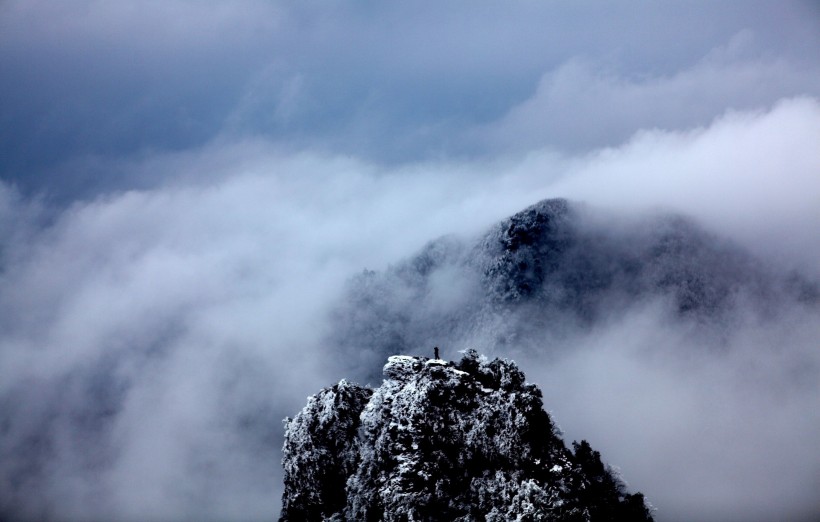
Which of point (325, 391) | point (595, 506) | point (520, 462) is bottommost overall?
point (595, 506)

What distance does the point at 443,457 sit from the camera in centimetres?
6956

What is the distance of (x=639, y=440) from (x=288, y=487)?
140m

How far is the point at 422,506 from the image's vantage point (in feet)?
219

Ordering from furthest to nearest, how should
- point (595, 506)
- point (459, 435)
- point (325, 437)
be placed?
point (325, 437) → point (459, 435) → point (595, 506)

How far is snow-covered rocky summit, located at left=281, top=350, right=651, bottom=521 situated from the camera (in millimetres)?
66125

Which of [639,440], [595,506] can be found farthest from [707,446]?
[595,506]

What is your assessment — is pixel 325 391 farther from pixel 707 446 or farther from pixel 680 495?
pixel 707 446

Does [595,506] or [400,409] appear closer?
[595,506]

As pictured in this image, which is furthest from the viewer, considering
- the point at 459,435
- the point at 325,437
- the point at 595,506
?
the point at 325,437

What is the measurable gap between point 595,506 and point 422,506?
16573 millimetres

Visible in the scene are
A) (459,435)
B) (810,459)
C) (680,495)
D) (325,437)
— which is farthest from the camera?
(810,459)

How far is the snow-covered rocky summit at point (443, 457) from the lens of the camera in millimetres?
66125

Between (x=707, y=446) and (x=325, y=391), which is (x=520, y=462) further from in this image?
(x=707, y=446)

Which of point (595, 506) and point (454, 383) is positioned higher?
point (454, 383)
